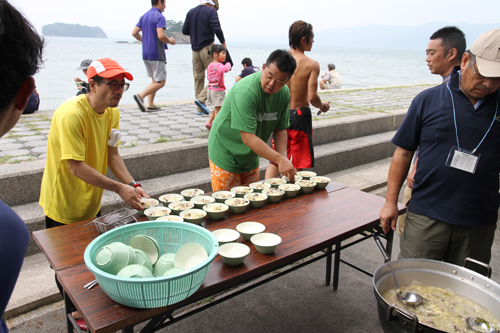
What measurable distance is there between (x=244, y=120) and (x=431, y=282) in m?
1.62

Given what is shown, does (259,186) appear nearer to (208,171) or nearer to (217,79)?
(208,171)

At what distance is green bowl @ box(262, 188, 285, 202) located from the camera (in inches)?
100

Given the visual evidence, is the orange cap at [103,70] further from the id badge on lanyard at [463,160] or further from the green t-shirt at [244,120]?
the id badge on lanyard at [463,160]

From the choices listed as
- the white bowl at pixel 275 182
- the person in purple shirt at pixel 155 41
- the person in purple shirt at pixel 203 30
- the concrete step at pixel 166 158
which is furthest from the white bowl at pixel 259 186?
the person in purple shirt at pixel 155 41

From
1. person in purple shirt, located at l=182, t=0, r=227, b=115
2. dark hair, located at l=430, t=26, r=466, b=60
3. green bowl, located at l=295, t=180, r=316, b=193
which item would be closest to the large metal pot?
green bowl, located at l=295, t=180, r=316, b=193

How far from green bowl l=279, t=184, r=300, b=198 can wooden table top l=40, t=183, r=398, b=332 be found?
0.14 feet

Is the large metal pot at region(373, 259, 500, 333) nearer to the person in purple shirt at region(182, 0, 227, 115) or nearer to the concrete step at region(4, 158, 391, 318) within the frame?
the concrete step at region(4, 158, 391, 318)

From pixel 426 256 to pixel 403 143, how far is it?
0.71 m

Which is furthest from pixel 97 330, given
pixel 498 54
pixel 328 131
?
pixel 328 131

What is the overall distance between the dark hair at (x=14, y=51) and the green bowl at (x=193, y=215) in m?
1.46

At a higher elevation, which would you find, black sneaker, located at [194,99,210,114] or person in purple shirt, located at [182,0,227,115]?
person in purple shirt, located at [182,0,227,115]

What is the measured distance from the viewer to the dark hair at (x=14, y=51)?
0.68 metres

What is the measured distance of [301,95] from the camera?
4.12 metres

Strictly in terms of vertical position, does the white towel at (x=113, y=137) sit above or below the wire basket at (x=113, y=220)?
above
